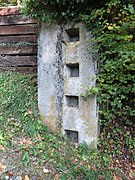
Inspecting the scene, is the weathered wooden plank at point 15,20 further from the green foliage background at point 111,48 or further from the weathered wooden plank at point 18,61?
the green foliage background at point 111,48

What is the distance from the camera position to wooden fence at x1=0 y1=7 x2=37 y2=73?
4113mm

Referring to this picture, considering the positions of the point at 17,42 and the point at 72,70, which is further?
the point at 17,42

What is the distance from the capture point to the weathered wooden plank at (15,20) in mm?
4105

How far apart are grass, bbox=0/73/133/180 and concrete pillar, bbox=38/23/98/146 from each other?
0.20 m

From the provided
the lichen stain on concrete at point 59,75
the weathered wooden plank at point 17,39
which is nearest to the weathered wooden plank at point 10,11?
the weathered wooden plank at point 17,39

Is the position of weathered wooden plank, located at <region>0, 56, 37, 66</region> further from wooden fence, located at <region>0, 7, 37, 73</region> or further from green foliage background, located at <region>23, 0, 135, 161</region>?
green foliage background, located at <region>23, 0, 135, 161</region>

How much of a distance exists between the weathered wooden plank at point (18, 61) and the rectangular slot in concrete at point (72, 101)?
130 cm

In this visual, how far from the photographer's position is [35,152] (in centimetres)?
285

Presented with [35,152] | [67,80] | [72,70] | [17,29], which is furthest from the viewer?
[17,29]

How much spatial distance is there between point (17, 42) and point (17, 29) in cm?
28

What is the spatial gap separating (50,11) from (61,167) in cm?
245

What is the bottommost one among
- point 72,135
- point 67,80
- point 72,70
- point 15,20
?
point 72,135

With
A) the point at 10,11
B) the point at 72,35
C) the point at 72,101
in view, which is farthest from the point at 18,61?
the point at 72,101

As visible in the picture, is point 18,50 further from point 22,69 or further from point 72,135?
point 72,135
